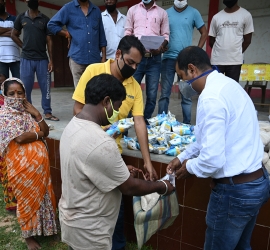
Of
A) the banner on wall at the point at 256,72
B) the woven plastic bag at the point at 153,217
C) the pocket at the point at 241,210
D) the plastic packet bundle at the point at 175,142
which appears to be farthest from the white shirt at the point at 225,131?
the banner on wall at the point at 256,72

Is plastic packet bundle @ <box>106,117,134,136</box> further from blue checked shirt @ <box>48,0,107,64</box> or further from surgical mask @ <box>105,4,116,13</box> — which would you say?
surgical mask @ <box>105,4,116,13</box>

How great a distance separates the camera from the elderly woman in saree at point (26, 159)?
2373mm

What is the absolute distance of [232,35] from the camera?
3748 mm

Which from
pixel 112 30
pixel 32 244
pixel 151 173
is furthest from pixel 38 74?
pixel 151 173

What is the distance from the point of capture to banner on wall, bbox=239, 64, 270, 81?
17.8ft

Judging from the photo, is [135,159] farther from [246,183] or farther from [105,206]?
[246,183]

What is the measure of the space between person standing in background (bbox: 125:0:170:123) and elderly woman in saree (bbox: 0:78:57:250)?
5.09 ft

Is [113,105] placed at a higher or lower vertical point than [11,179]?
higher

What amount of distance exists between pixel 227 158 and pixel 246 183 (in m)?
0.19

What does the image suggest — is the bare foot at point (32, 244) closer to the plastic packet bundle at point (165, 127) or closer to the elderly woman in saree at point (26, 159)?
the elderly woman in saree at point (26, 159)

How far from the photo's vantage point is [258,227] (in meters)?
1.98

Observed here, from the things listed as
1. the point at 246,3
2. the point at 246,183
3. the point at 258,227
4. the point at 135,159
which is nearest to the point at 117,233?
the point at 135,159

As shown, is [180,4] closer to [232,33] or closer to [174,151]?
[232,33]

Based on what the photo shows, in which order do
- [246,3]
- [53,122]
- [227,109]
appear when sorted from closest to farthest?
[227,109] → [53,122] → [246,3]
